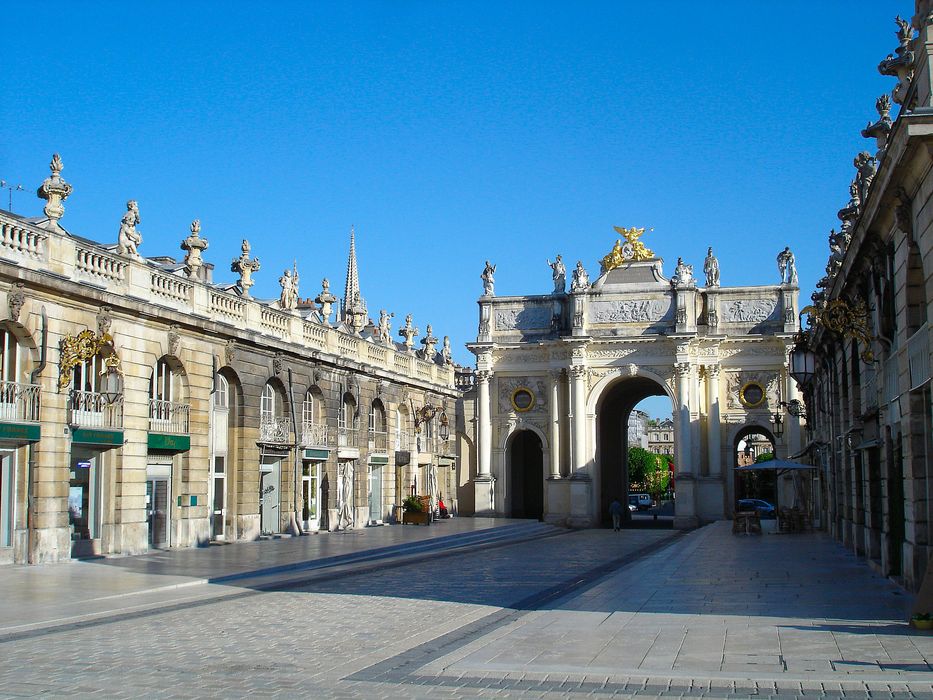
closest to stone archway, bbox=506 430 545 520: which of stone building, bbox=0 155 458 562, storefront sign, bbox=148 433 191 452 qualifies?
stone building, bbox=0 155 458 562

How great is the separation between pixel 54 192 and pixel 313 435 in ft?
49.6

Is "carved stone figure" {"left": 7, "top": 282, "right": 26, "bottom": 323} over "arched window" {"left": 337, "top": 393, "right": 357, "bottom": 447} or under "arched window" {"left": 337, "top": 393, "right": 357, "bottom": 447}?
over

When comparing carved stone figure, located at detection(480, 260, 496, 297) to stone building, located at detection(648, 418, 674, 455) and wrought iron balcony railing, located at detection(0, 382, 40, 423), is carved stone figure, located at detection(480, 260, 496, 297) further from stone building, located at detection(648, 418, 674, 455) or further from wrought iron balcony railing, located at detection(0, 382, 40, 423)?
stone building, located at detection(648, 418, 674, 455)

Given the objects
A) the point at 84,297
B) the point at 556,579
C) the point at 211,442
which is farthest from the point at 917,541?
the point at 211,442

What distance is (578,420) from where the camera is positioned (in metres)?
52.9

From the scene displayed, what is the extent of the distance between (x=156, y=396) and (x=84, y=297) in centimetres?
465

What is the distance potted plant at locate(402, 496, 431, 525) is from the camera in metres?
43.5

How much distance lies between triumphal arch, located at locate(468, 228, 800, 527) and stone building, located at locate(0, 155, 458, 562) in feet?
37.9

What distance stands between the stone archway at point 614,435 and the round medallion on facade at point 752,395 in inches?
147

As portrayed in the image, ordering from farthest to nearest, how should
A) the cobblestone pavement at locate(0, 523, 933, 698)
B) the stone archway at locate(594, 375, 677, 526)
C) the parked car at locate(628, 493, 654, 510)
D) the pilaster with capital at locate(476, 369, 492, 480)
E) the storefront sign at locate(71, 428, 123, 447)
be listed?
1. the parked car at locate(628, 493, 654, 510)
2. the pilaster with capital at locate(476, 369, 492, 480)
3. the stone archway at locate(594, 375, 677, 526)
4. the storefront sign at locate(71, 428, 123, 447)
5. the cobblestone pavement at locate(0, 523, 933, 698)

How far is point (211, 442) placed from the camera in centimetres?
3114

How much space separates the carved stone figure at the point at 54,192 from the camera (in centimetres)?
2450

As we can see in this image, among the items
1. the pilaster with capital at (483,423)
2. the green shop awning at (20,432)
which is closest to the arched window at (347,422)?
the pilaster with capital at (483,423)

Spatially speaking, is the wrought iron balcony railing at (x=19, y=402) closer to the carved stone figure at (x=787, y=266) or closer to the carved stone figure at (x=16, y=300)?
the carved stone figure at (x=16, y=300)
